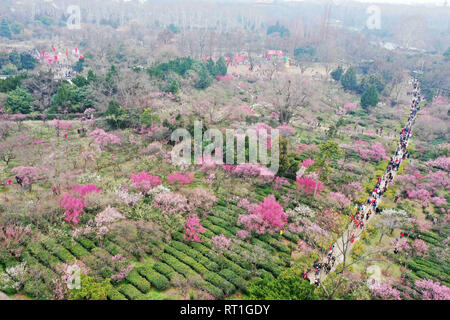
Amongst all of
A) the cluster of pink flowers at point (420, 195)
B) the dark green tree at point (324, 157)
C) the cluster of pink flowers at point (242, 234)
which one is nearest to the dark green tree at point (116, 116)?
the cluster of pink flowers at point (242, 234)

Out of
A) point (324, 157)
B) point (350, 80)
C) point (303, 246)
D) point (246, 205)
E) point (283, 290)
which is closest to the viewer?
point (283, 290)

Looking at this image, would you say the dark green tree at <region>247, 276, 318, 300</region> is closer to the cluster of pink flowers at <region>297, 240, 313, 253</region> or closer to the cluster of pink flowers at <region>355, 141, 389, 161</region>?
the cluster of pink flowers at <region>297, 240, 313, 253</region>

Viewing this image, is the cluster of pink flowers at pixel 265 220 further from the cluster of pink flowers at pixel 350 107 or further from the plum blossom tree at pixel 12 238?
the cluster of pink flowers at pixel 350 107

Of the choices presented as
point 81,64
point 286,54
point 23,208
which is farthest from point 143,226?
point 286,54

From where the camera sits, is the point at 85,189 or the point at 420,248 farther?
the point at 85,189

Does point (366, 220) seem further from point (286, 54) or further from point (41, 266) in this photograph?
point (286, 54)

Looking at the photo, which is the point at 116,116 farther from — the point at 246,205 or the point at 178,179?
the point at 246,205

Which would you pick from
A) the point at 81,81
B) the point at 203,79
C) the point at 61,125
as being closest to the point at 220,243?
the point at 61,125
